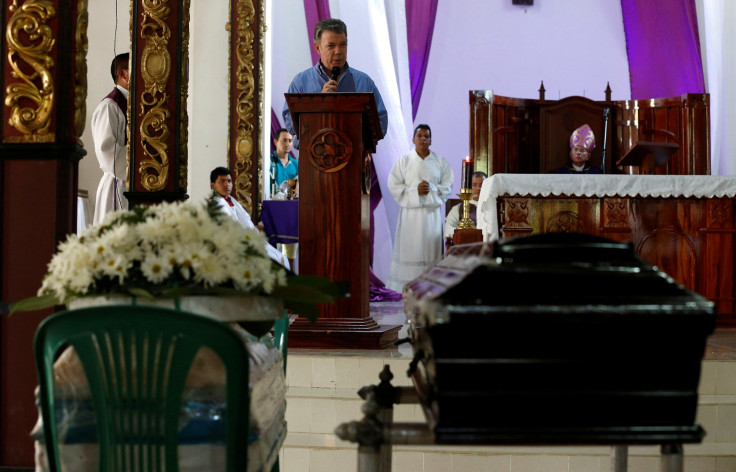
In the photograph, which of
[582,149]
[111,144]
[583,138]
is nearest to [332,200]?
[111,144]

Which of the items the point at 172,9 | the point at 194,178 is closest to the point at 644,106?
the point at 194,178

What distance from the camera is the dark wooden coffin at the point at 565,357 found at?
1192 mm

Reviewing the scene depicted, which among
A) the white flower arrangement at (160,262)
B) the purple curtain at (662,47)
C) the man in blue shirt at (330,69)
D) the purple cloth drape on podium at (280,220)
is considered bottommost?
the white flower arrangement at (160,262)

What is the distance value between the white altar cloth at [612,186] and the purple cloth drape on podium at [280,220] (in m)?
2.08

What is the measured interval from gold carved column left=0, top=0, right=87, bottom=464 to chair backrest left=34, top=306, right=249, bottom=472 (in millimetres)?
1674

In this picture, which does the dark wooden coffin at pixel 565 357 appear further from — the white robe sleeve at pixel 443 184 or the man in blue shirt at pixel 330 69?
the white robe sleeve at pixel 443 184

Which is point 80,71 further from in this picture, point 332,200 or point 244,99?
point 244,99

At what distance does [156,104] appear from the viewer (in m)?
4.13

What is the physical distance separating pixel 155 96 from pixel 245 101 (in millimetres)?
2537

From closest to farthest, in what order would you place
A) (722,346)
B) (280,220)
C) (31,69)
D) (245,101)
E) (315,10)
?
(31,69) < (722,346) < (280,220) < (245,101) < (315,10)

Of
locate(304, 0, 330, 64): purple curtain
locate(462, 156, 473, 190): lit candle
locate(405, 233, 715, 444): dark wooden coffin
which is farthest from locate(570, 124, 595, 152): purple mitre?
locate(405, 233, 715, 444): dark wooden coffin

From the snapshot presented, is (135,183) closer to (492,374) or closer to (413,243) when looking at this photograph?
(492,374)

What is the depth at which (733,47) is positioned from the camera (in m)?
7.99

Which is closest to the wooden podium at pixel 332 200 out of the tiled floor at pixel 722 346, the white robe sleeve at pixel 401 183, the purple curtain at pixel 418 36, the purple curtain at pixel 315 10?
the tiled floor at pixel 722 346
